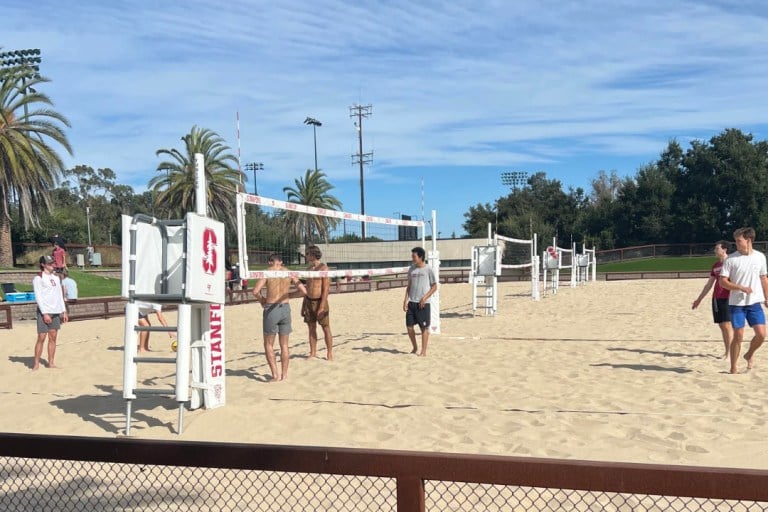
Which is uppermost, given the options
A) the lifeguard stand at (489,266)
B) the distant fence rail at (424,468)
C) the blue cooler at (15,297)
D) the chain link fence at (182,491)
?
the lifeguard stand at (489,266)

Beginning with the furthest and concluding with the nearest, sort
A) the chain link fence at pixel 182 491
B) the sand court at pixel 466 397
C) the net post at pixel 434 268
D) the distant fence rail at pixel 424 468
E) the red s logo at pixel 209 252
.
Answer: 1. the net post at pixel 434 268
2. the red s logo at pixel 209 252
3. the sand court at pixel 466 397
4. the chain link fence at pixel 182 491
5. the distant fence rail at pixel 424 468

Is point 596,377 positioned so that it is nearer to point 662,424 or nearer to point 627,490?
point 662,424

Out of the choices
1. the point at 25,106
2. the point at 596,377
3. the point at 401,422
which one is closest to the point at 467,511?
the point at 401,422

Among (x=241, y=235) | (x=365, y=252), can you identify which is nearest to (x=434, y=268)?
(x=365, y=252)

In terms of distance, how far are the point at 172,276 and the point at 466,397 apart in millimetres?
3004

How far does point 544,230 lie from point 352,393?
57226 millimetres

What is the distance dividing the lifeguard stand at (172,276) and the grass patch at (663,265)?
43.6 metres

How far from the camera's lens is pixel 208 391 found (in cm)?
593

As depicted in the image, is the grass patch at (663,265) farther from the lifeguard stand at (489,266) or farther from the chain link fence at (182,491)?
the chain link fence at (182,491)

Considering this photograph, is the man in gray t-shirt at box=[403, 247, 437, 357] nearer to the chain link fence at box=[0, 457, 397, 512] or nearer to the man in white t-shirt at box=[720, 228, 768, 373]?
Answer: the man in white t-shirt at box=[720, 228, 768, 373]

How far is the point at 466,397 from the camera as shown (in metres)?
6.28

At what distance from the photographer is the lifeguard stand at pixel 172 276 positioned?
203 inches

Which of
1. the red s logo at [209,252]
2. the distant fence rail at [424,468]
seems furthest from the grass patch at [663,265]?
the distant fence rail at [424,468]

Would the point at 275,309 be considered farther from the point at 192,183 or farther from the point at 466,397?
the point at 192,183
